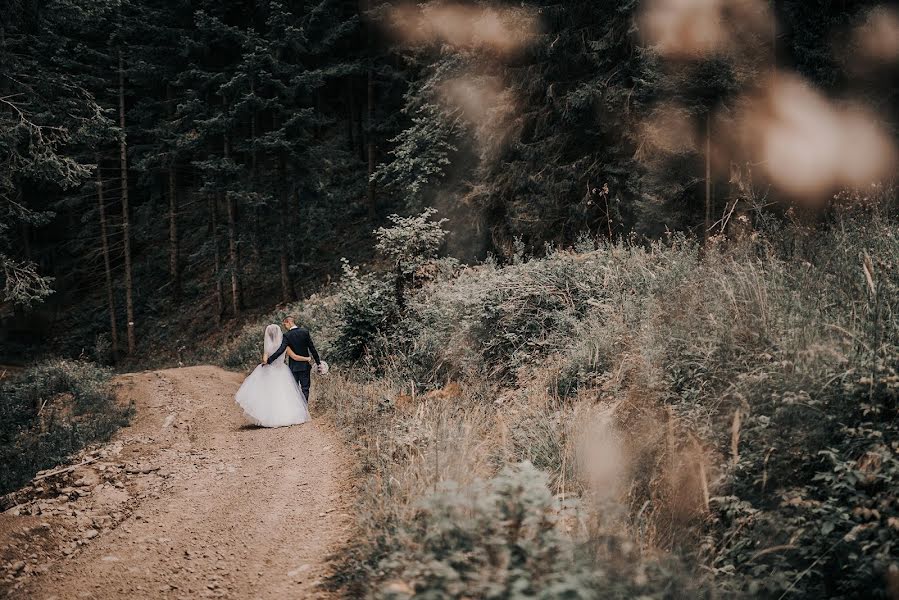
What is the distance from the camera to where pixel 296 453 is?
7332 millimetres

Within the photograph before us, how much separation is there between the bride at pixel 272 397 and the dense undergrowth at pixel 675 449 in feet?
6.06

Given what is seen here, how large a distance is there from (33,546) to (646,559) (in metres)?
5.40

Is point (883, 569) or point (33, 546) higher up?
point (883, 569)

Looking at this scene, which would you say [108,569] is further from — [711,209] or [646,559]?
[711,209]

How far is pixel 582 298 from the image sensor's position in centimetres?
820

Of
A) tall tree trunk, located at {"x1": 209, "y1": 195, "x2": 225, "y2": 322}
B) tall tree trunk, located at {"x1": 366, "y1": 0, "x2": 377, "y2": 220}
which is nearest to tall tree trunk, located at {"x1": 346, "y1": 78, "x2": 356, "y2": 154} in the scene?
tall tree trunk, located at {"x1": 366, "y1": 0, "x2": 377, "y2": 220}

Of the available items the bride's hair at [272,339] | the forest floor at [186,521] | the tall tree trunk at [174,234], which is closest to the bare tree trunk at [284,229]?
the tall tree trunk at [174,234]

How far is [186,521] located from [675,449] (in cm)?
474

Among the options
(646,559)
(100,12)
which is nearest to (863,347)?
(646,559)

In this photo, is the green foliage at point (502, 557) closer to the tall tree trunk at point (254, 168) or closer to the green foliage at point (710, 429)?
the green foliage at point (710, 429)

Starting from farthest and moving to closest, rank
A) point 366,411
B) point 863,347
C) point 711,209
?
point 711,209 < point 366,411 < point 863,347

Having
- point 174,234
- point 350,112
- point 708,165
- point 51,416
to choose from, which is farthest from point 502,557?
Answer: point 350,112

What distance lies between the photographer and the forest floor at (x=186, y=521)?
13.5 ft

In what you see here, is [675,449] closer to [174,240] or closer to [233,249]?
[233,249]
